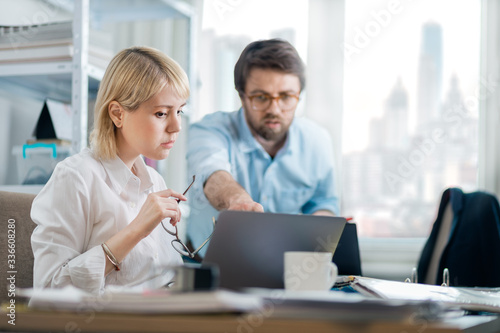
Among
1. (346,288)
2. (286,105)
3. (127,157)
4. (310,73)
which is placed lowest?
(346,288)

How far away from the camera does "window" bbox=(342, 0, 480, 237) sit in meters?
2.56

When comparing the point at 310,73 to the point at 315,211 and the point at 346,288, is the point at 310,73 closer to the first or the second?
the point at 315,211

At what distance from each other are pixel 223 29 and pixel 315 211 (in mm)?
1086

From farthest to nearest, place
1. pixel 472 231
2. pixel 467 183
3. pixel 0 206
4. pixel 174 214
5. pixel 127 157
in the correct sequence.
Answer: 1. pixel 467 183
2. pixel 472 231
3. pixel 127 157
4. pixel 0 206
5. pixel 174 214

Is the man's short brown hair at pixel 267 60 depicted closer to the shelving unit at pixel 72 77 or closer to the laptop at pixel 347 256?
the shelving unit at pixel 72 77

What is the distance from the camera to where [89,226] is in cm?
114

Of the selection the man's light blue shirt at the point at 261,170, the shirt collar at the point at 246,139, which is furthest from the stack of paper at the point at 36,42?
the shirt collar at the point at 246,139

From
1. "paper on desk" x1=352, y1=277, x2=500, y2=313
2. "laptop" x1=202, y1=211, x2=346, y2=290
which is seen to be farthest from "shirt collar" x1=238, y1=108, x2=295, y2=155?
"laptop" x1=202, y1=211, x2=346, y2=290

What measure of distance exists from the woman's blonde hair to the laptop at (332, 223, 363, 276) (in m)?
0.54

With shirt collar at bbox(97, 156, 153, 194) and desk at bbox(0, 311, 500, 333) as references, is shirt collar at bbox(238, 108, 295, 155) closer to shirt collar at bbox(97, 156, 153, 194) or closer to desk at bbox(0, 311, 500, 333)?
shirt collar at bbox(97, 156, 153, 194)

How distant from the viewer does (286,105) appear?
7.22 feet

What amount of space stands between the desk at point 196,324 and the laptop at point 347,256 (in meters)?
0.77

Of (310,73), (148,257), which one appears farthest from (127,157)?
(310,73)

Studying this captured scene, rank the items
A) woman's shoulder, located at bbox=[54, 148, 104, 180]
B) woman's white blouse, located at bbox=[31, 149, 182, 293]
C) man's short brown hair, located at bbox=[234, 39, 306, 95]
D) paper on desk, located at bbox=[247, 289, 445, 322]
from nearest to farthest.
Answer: paper on desk, located at bbox=[247, 289, 445, 322] → woman's white blouse, located at bbox=[31, 149, 182, 293] → woman's shoulder, located at bbox=[54, 148, 104, 180] → man's short brown hair, located at bbox=[234, 39, 306, 95]
